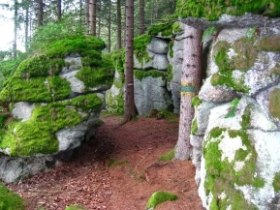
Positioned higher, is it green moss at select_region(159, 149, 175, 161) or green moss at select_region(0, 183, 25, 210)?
green moss at select_region(159, 149, 175, 161)

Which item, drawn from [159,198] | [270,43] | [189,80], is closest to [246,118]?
[270,43]

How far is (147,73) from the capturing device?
15.7 metres

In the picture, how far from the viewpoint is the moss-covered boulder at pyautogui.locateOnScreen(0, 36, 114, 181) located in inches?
404

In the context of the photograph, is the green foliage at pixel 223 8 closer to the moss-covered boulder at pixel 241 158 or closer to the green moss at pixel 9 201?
the moss-covered boulder at pixel 241 158

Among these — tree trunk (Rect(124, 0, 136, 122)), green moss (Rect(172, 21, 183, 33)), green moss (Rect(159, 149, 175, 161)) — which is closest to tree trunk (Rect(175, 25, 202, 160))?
green moss (Rect(159, 149, 175, 161))

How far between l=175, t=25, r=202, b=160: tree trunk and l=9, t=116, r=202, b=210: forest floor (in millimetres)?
450

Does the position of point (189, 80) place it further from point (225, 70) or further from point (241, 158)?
point (241, 158)

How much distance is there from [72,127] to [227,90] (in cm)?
561

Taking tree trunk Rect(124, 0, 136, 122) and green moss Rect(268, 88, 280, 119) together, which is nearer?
green moss Rect(268, 88, 280, 119)

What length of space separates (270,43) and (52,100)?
678 centimetres

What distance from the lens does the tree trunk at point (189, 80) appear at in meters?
9.56

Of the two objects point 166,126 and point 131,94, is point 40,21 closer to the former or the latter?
point 131,94

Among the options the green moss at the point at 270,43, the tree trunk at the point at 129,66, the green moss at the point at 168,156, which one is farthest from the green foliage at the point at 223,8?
the tree trunk at the point at 129,66

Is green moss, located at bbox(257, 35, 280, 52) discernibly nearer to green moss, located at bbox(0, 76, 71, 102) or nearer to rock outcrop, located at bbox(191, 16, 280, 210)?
rock outcrop, located at bbox(191, 16, 280, 210)
